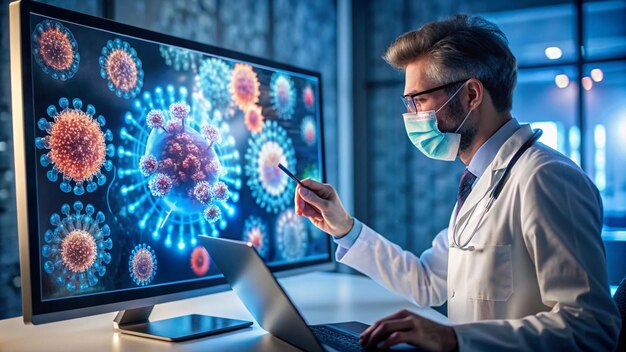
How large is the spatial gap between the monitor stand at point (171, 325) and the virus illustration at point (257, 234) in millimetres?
229

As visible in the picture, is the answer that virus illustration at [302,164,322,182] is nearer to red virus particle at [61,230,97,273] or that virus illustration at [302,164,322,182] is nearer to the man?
the man

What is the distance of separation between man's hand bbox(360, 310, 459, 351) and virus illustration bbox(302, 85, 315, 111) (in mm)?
933

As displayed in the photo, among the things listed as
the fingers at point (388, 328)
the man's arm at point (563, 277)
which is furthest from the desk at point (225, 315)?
the man's arm at point (563, 277)

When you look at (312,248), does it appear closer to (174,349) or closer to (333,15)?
(174,349)

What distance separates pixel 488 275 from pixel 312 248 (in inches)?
26.3

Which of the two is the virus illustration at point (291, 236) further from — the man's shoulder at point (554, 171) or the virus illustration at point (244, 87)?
the man's shoulder at point (554, 171)

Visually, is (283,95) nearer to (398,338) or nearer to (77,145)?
(77,145)

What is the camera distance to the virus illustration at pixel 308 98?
190cm

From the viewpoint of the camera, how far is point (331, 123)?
145 inches

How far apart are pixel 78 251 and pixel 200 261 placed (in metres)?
0.33

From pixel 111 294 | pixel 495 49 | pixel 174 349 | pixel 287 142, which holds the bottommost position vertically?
pixel 174 349

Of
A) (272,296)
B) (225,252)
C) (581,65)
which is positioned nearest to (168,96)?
(225,252)

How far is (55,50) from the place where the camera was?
1242mm

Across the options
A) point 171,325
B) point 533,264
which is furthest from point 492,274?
point 171,325
